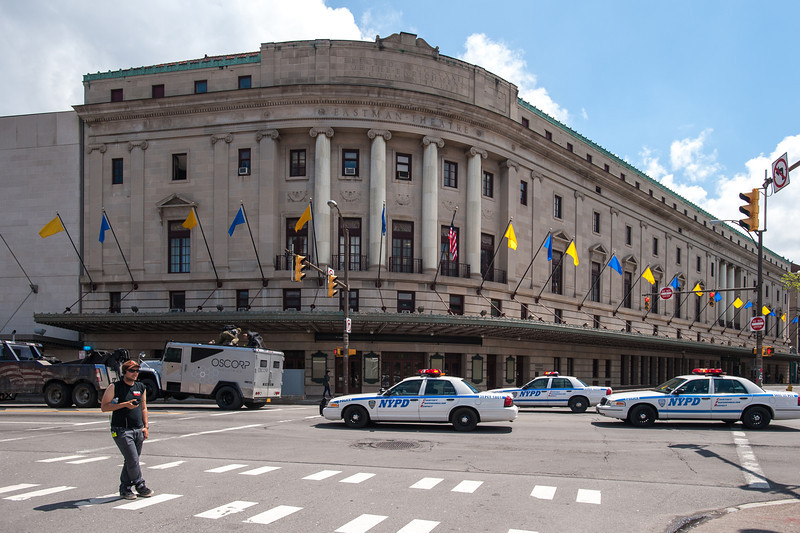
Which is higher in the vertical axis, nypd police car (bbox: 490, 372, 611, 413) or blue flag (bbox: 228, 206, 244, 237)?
blue flag (bbox: 228, 206, 244, 237)

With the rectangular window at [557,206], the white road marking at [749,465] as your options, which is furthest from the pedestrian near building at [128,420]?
the rectangular window at [557,206]

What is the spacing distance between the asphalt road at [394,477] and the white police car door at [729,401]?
485mm

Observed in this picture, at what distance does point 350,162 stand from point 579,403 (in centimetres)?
1984

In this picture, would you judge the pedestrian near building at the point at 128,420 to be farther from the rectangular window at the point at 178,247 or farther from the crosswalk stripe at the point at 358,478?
the rectangular window at the point at 178,247

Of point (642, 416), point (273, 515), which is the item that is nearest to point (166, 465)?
point (273, 515)

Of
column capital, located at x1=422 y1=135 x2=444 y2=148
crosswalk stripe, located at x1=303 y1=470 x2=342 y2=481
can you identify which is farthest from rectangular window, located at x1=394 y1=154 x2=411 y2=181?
crosswalk stripe, located at x1=303 y1=470 x2=342 y2=481

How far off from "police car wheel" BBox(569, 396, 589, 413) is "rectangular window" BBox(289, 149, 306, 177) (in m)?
20.6

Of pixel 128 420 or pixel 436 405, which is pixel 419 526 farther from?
pixel 436 405

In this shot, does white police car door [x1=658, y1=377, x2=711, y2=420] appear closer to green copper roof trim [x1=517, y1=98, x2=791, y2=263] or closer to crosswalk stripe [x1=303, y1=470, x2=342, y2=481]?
crosswalk stripe [x1=303, y1=470, x2=342, y2=481]

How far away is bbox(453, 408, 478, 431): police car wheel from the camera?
16.5m

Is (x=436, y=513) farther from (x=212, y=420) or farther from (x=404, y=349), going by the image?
(x=404, y=349)

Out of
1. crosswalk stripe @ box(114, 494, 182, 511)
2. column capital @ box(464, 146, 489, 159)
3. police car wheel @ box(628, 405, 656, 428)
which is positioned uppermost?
column capital @ box(464, 146, 489, 159)

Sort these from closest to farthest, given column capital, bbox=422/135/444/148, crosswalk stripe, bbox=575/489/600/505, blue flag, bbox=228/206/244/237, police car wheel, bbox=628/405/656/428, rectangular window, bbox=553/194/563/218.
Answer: crosswalk stripe, bbox=575/489/600/505 → police car wheel, bbox=628/405/656/428 → blue flag, bbox=228/206/244/237 → column capital, bbox=422/135/444/148 → rectangular window, bbox=553/194/563/218

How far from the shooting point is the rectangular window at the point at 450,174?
1527 inches
